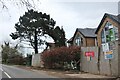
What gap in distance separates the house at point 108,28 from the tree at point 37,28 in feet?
73.2

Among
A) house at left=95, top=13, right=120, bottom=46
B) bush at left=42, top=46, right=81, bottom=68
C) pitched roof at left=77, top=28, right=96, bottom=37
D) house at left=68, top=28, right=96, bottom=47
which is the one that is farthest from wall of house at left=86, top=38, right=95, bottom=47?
bush at left=42, top=46, right=81, bottom=68

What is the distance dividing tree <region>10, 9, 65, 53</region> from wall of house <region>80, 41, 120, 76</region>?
99.7ft

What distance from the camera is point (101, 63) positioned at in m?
26.6

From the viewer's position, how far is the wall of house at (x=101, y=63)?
2352 cm

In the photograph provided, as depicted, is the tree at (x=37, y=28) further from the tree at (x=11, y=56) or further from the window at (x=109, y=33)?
the window at (x=109, y=33)

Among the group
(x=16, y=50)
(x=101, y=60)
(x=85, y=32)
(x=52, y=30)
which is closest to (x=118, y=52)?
(x=101, y=60)

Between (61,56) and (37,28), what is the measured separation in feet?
92.5

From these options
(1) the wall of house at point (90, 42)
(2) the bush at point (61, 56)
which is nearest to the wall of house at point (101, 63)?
(2) the bush at point (61, 56)

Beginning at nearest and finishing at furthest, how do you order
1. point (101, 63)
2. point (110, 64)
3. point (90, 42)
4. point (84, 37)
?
1. point (110, 64)
2. point (101, 63)
3. point (90, 42)
4. point (84, 37)

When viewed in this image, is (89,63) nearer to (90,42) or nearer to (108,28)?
(108,28)

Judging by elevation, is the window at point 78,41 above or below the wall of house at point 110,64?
above

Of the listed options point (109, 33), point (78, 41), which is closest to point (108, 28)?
point (109, 33)

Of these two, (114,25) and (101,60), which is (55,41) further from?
(101,60)

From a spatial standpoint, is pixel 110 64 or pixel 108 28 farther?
pixel 108 28
